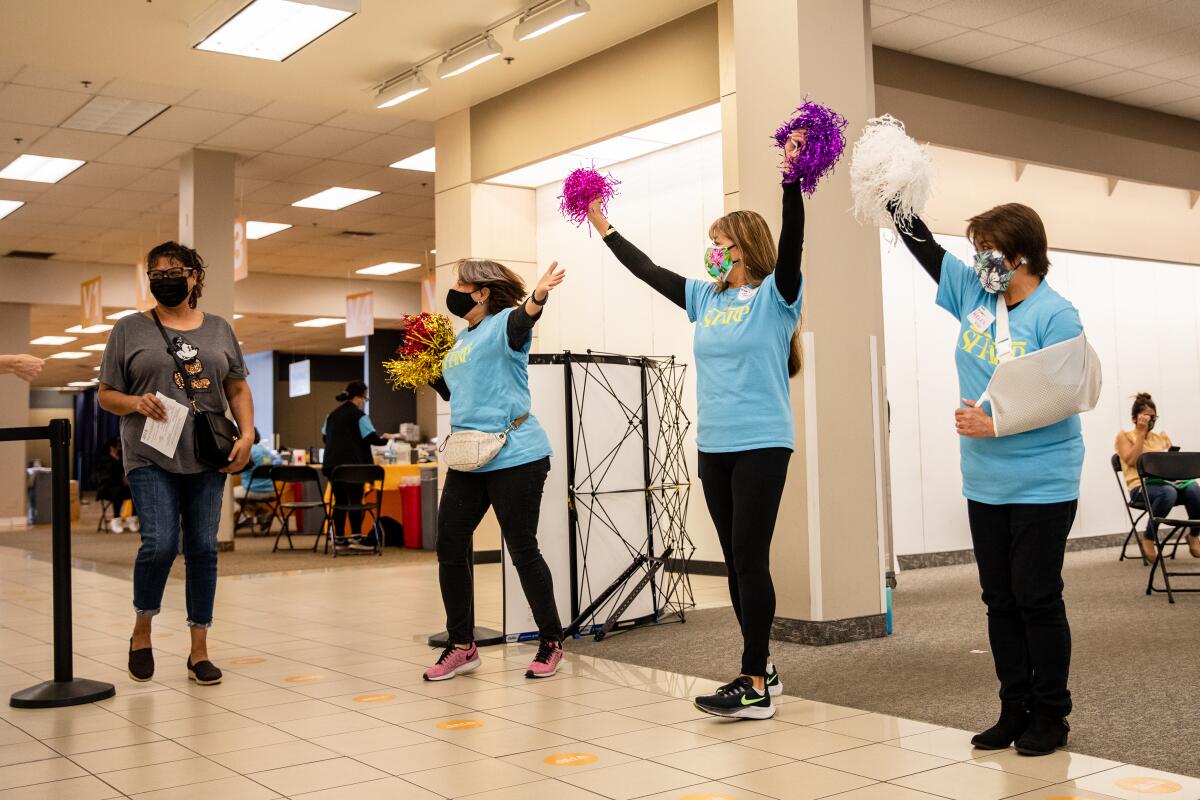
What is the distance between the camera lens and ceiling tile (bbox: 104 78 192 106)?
27.6ft

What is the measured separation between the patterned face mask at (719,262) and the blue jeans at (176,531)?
1.86 m

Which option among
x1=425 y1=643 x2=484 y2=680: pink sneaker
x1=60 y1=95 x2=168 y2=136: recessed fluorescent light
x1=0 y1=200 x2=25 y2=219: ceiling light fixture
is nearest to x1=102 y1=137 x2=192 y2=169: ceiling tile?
x1=60 y1=95 x2=168 y2=136: recessed fluorescent light

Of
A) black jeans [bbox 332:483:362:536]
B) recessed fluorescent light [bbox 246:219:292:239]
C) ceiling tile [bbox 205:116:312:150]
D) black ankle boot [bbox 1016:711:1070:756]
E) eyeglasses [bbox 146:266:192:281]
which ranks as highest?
ceiling tile [bbox 205:116:312:150]

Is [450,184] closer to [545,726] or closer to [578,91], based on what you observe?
[578,91]

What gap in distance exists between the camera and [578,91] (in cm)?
801

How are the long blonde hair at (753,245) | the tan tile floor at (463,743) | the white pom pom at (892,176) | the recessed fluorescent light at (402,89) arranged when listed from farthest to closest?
the recessed fluorescent light at (402,89) < the long blonde hair at (753,245) < the white pom pom at (892,176) < the tan tile floor at (463,743)

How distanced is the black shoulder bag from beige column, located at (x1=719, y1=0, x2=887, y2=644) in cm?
226

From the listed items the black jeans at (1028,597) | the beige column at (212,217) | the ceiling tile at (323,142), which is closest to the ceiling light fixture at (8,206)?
the beige column at (212,217)

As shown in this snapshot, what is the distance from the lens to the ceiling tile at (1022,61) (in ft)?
25.3

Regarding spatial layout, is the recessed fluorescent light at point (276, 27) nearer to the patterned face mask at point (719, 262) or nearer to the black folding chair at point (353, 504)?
the patterned face mask at point (719, 262)

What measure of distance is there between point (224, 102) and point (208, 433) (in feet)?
18.7

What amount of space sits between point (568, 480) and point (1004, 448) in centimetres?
248

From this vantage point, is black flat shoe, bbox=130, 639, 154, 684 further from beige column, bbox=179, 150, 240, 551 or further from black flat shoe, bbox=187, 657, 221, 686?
beige column, bbox=179, 150, 240, 551

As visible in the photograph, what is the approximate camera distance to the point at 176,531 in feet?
13.1
